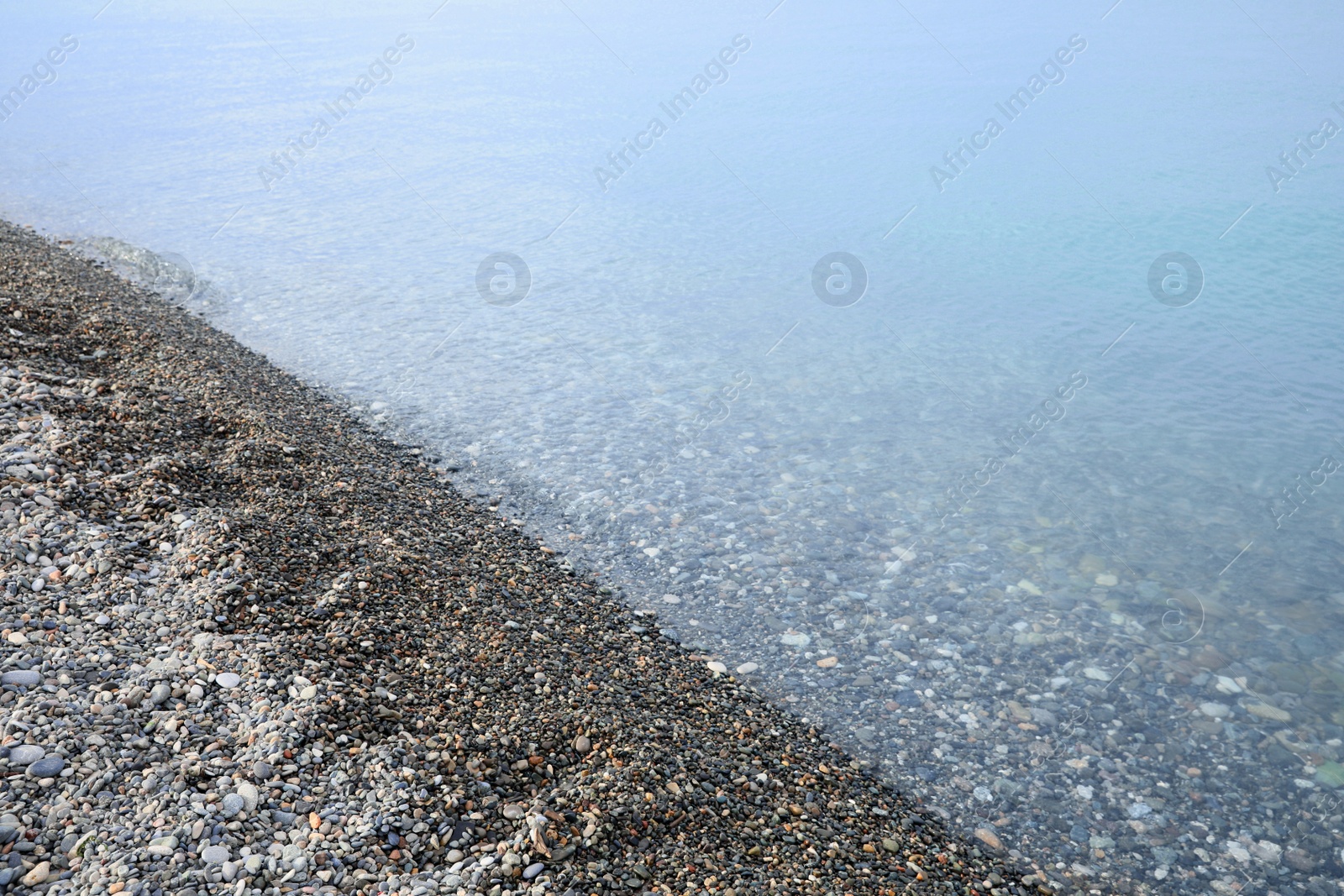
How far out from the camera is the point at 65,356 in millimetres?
6496

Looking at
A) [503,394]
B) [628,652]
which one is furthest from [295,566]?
[503,394]

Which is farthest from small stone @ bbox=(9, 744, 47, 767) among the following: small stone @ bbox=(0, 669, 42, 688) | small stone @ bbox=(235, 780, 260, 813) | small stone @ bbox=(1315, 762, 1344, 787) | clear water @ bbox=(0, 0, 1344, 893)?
small stone @ bbox=(1315, 762, 1344, 787)

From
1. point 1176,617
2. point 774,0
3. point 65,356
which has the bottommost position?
point 65,356

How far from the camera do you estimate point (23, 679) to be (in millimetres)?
3633

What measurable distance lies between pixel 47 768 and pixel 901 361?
742 cm

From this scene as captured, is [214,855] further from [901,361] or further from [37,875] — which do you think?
[901,361]

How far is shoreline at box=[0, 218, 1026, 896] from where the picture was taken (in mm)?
3203

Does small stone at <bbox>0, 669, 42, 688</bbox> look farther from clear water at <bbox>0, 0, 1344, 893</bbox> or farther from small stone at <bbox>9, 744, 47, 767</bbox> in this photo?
clear water at <bbox>0, 0, 1344, 893</bbox>

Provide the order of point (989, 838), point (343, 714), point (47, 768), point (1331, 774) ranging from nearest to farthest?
1. point (47, 768)
2. point (343, 714)
3. point (989, 838)
4. point (1331, 774)

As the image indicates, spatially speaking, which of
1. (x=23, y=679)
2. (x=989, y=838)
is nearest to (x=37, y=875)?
(x=23, y=679)

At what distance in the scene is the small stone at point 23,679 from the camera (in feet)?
11.8

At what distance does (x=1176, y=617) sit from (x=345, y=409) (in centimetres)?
621

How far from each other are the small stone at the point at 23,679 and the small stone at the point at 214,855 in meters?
1.19

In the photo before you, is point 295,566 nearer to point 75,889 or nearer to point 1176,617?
point 75,889
